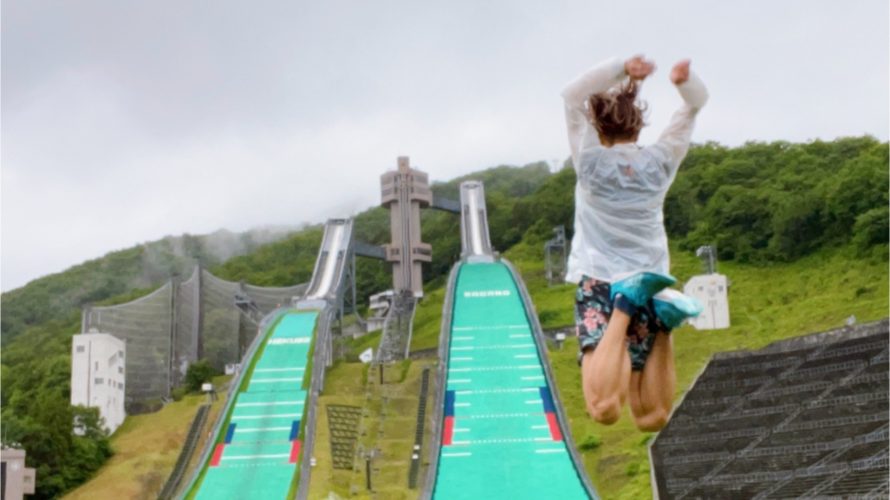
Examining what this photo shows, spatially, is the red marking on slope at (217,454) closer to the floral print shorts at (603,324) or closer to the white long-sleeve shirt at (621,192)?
the floral print shorts at (603,324)

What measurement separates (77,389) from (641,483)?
64.4ft

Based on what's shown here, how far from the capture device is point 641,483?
962 inches

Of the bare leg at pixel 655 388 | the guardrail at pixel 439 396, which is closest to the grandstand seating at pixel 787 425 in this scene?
the guardrail at pixel 439 396

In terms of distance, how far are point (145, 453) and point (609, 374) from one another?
28.1 meters

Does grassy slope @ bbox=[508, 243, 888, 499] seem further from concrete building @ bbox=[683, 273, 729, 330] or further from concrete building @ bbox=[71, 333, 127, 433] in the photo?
concrete building @ bbox=[71, 333, 127, 433]

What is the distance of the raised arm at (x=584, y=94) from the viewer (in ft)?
16.7

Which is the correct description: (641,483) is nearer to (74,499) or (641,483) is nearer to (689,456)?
(689,456)

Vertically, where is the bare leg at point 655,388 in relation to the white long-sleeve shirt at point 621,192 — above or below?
below

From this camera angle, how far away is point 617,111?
537cm

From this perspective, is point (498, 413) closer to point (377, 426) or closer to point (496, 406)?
point (496, 406)

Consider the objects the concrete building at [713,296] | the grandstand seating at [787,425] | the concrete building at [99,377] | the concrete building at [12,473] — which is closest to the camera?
the grandstand seating at [787,425]

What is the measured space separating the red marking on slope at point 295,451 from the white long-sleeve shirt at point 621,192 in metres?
22.1

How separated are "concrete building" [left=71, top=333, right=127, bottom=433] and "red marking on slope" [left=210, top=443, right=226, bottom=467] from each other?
9.42m

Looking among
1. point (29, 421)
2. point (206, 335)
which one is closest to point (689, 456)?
point (29, 421)
